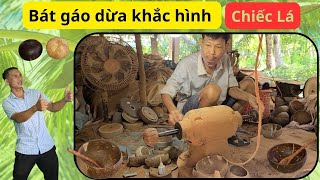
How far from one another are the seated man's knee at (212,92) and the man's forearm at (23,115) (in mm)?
1022

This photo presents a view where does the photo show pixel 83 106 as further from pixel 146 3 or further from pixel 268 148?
pixel 268 148

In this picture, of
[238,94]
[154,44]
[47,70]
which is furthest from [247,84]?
[47,70]

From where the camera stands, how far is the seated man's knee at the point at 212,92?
2631 millimetres

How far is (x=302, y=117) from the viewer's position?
2.66 meters

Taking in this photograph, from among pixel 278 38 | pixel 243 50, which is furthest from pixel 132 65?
pixel 278 38

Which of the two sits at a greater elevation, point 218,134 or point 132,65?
point 132,65

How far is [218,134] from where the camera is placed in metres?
2.64

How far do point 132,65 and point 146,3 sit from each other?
14.6 inches

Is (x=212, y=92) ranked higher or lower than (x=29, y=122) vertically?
higher

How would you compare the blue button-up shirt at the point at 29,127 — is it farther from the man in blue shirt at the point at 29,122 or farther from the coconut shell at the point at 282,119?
the coconut shell at the point at 282,119

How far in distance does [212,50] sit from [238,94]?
0.31 meters

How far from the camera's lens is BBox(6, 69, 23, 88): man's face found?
258 centimetres

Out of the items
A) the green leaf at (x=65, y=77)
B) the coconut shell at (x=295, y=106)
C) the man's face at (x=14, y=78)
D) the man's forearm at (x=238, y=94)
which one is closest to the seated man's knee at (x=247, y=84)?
the man's forearm at (x=238, y=94)

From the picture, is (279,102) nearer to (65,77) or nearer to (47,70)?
(65,77)
